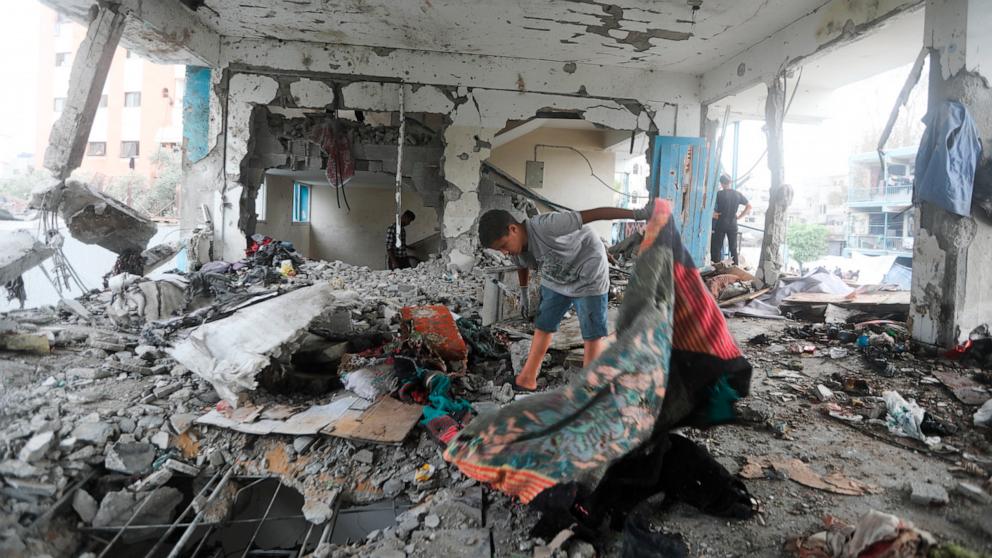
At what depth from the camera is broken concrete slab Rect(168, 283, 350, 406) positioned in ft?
9.21

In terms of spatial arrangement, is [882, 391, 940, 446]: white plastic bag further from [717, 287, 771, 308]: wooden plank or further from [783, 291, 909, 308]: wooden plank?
[717, 287, 771, 308]: wooden plank

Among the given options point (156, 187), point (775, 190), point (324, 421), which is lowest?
point (324, 421)

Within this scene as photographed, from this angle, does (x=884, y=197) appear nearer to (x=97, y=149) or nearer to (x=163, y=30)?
(x=163, y=30)

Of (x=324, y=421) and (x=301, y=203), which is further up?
(x=301, y=203)

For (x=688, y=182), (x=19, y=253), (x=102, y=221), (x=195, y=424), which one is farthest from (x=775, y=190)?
(x=19, y=253)

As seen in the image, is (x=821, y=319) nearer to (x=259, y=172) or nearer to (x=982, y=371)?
(x=982, y=371)

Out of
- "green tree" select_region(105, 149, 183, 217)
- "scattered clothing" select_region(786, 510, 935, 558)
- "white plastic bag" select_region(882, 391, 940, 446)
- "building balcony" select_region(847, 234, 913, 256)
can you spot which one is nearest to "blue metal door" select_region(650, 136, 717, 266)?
"white plastic bag" select_region(882, 391, 940, 446)

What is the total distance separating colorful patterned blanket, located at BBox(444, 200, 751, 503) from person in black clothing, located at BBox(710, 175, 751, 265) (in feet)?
21.5

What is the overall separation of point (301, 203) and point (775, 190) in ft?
36.7

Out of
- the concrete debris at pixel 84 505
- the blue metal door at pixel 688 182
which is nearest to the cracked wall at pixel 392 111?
the blue metal door at pixel 688 182

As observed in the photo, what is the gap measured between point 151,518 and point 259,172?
19.2ft

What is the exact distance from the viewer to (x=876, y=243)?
2103cm

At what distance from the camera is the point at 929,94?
165 inches

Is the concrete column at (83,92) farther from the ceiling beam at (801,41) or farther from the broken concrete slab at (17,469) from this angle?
the ceiling beam at (801,41)
